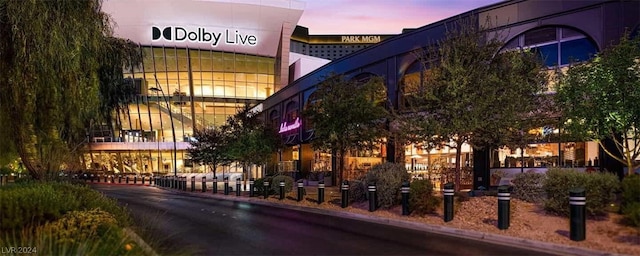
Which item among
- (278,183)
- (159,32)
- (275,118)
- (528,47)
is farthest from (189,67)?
(528,47)

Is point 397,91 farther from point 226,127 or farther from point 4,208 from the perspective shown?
point 4,208

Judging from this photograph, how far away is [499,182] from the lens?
2631 centimetres

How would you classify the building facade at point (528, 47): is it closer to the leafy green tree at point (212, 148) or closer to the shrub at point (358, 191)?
the shrub at point (358, 191)

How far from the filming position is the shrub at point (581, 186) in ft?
43.3

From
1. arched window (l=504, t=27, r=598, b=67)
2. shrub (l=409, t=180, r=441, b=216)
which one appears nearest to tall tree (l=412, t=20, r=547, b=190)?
shrub (l=409, t=180, r=441, b=216)

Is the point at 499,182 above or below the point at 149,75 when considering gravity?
below

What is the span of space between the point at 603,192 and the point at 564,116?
6.37 metres

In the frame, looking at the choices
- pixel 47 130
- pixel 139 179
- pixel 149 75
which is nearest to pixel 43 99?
pixel 47 130

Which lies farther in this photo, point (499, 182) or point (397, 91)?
point (397, 91)

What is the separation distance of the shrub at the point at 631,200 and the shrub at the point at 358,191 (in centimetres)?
934

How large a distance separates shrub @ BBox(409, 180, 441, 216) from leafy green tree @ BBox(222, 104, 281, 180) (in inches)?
834

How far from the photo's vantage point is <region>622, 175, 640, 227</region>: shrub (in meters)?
11.5

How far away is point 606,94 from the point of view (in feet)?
58.4

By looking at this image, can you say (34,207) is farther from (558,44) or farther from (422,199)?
(558,44)
